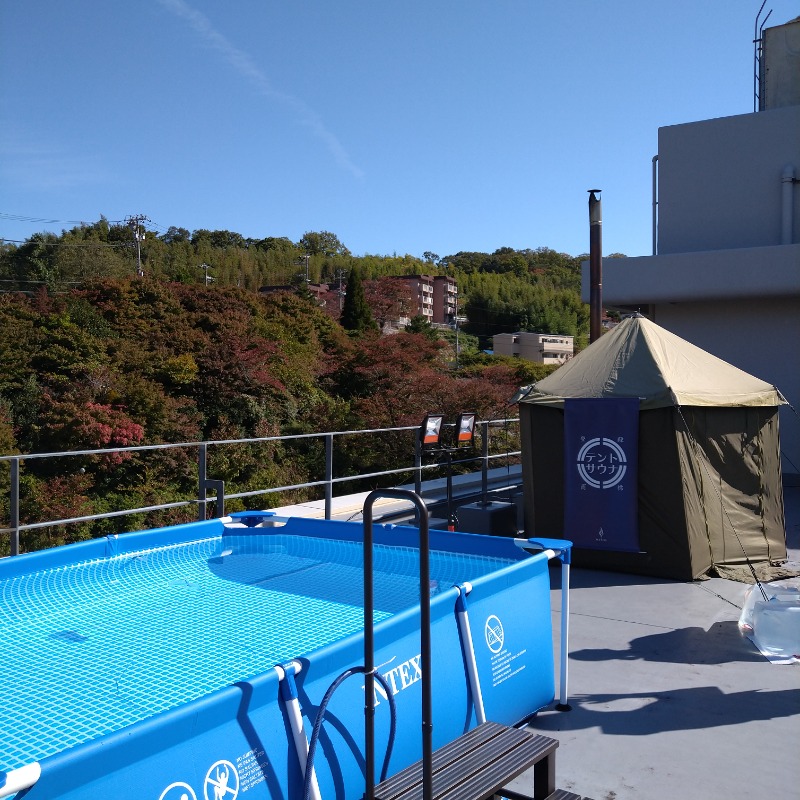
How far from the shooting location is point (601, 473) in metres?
7.21

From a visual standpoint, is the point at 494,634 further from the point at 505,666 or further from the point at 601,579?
the point at 601,579

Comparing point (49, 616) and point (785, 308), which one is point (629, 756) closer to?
point (49, 616)

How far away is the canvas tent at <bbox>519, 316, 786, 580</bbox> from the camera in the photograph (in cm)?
693

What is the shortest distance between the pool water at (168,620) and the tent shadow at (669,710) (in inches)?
37.2

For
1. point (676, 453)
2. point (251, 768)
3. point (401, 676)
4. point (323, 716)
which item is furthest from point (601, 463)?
point (251, 768)

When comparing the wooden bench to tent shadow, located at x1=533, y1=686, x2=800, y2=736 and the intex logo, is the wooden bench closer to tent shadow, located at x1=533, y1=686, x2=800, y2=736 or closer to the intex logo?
the intex logo

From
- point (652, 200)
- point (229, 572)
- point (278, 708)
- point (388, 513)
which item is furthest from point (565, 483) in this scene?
point (652, 200)

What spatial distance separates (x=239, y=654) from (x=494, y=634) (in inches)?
57.4

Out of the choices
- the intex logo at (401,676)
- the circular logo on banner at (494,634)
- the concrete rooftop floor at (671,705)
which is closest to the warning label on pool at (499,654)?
the circular logo on banner at (494,634)

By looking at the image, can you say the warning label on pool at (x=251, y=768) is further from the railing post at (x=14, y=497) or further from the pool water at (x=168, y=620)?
the railing post at (x=14, y=497)

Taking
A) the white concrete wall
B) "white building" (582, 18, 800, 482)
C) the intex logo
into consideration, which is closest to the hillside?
"white building" (582, 18, 800, 482)

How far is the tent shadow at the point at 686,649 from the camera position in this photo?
5066mm

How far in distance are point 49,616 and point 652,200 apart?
12.4m

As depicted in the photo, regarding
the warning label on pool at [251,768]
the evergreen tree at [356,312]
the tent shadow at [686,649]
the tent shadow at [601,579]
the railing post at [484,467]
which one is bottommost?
the tent shadow at [686,649]
